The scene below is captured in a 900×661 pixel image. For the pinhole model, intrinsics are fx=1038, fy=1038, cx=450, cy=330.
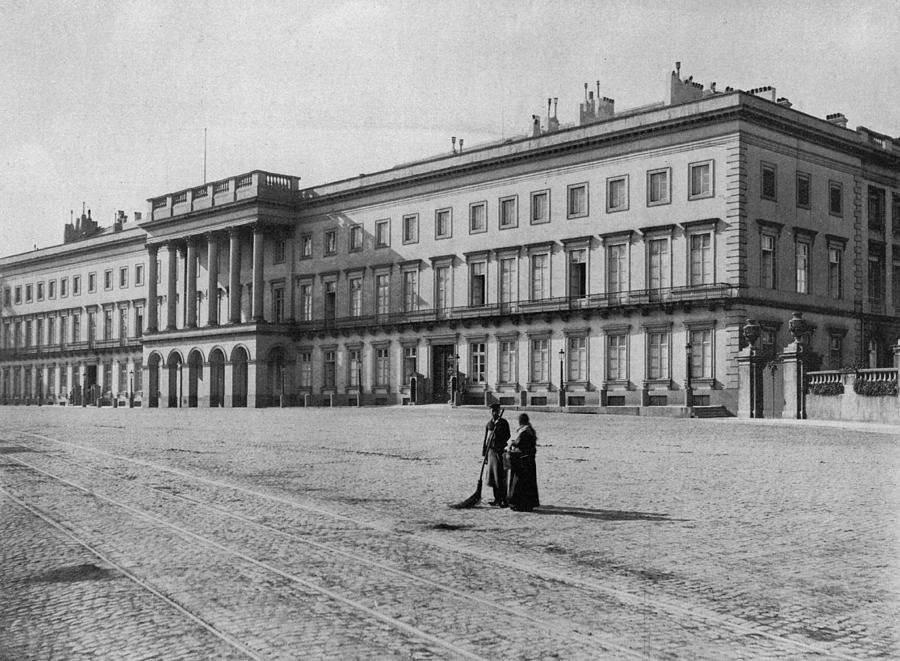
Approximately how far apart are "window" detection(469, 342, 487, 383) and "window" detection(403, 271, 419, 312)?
5.38 m

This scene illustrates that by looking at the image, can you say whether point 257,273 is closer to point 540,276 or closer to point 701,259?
point 540,276

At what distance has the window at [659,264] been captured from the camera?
1841 inches

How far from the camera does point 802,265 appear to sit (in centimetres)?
4731

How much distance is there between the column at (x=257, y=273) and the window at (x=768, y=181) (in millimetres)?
33456

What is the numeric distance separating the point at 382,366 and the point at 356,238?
8.31 meters

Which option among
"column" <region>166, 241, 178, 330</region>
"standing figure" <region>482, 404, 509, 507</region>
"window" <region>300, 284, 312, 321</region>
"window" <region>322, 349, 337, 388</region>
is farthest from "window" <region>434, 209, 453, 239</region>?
"standing figure" <region>482, 404, 509, 507</region>

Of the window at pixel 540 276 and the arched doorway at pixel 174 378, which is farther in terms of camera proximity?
the arched doorway at pixel 174 378

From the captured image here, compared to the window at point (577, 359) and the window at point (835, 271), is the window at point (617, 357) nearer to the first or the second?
the window at point (577, 359)

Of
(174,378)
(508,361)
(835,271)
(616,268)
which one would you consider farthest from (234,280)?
(835,271)

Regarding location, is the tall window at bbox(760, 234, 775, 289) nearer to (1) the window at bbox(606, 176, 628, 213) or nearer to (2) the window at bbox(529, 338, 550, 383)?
(1) the window at bbox(606, 176, 628, 213)

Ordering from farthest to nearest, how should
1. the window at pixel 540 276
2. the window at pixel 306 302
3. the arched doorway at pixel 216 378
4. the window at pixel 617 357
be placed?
the arched doorway at pixel 216 378
the window at pixel 306 302
the window at pixel 540 276
the window at pixel 617 357

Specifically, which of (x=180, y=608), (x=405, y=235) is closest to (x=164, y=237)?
(x=405, y=235)

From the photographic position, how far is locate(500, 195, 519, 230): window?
53.7 meters

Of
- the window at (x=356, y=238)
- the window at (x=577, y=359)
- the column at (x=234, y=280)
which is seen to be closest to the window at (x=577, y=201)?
the window at (x=577, y=359)
